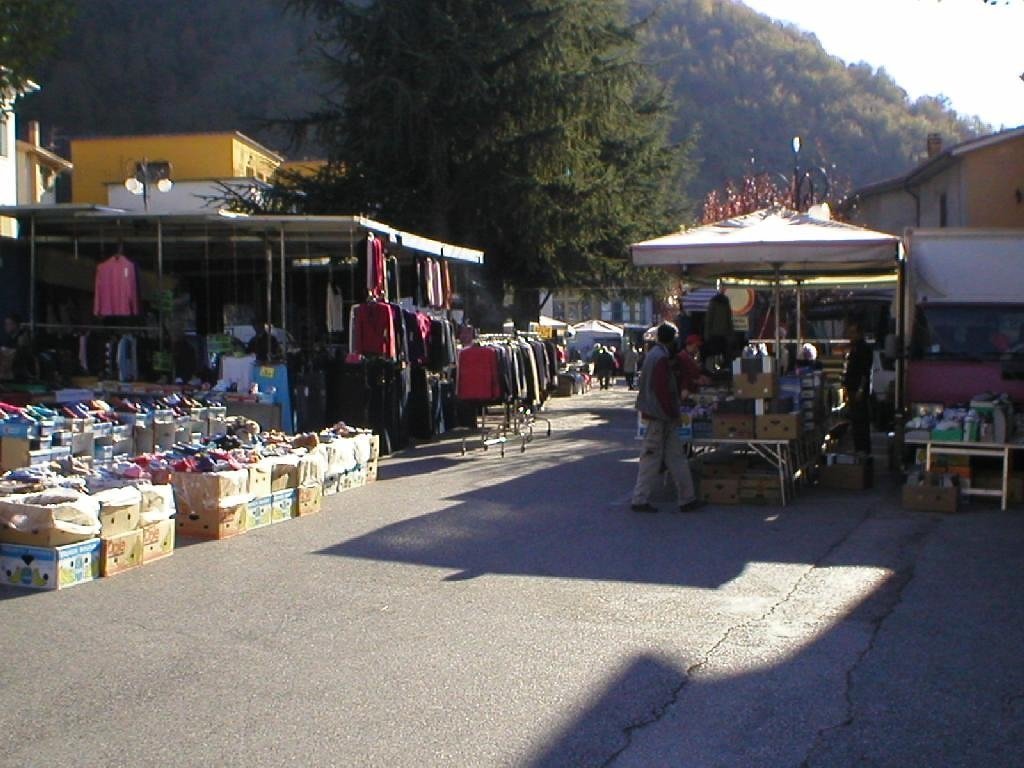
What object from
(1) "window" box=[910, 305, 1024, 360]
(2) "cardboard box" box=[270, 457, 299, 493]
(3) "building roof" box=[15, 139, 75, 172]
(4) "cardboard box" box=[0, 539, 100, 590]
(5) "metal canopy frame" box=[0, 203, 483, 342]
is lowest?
(4) "cardboard box" box=[0, 539, 100, 590]

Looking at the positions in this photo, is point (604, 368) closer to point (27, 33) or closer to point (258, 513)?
point (27, 33)

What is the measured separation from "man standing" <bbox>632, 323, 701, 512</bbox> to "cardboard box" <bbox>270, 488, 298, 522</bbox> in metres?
3.51

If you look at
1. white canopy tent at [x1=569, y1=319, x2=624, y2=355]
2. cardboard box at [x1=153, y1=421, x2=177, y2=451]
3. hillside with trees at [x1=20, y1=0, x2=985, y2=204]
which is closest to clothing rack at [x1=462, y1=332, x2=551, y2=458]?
cardboard box at [x1=153, y1=421, x2=177, y2=451]

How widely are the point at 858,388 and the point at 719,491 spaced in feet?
11.2

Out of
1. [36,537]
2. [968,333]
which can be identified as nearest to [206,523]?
[36,537]

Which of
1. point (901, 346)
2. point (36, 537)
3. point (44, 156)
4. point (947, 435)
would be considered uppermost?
point (44, 156)

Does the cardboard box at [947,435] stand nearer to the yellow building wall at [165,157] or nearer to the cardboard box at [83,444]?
the cardboard box at [83,444]

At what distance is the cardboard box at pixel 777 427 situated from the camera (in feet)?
41.5

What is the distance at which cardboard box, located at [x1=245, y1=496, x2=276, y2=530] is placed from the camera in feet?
36.8

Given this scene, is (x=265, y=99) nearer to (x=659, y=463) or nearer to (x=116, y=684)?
(x=659, y=463)

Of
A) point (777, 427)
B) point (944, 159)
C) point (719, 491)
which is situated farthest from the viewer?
point (944, 159)

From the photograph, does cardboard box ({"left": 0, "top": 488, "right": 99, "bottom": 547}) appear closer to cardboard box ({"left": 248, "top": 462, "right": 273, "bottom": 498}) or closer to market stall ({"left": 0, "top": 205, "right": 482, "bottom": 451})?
cardboard box ({"left": 248, "top": 462, "right": 273, "bottom": 498})

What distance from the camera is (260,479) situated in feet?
37.5

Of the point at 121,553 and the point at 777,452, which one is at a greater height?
the point at 777,452
